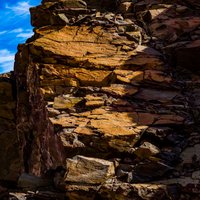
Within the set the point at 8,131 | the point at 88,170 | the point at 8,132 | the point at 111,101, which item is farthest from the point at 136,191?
the point at 8,132

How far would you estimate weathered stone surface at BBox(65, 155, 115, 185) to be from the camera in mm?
12117

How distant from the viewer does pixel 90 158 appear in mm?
13109

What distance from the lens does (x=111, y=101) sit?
679 inches

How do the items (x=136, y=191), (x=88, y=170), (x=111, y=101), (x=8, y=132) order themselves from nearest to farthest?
1. (x=136, y=191)
2. (x=88, y=170)
3. (x=111, y=101)
4. (x=8, y=132)

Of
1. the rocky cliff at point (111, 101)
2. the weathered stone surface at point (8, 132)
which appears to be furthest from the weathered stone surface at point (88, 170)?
the weathered stone surface at point (8, 132)

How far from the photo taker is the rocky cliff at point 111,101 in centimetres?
1230

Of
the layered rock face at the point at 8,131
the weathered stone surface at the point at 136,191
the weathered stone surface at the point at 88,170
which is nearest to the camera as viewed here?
the weathered stone surface at the point at 136,191

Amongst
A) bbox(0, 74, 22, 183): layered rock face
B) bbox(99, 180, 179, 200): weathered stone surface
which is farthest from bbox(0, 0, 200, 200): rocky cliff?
bbox(0, 74, 22, 183): layered rock face

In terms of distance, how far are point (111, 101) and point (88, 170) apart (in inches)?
216

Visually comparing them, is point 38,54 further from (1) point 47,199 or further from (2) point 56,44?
(1) point 47,199

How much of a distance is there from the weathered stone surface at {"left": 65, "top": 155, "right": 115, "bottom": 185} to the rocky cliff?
4 cm

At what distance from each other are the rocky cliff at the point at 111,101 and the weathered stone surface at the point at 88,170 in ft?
0.12

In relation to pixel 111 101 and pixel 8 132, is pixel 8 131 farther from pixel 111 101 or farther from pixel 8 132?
pixel 111 101

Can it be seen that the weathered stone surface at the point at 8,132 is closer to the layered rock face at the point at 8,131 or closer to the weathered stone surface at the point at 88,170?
the layered rock face at the point at 8,131
